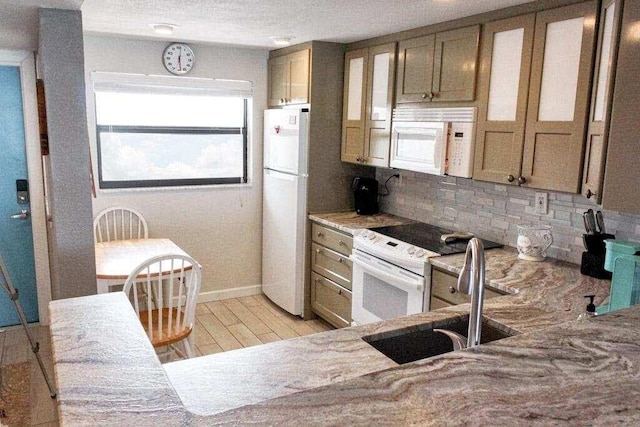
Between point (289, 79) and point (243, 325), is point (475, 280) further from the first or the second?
point (289, 79)

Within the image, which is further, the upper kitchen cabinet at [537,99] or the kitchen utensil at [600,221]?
the kitchen utensil at [600,221]

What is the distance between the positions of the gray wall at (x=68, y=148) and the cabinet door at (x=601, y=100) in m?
2.32

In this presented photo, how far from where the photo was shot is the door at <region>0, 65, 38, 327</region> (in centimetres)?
371

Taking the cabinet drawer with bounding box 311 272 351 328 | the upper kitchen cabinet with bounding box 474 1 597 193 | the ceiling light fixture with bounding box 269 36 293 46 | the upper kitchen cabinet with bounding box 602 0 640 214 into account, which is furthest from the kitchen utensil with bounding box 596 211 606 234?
the ceiling light fixture with bounding box 269 36 293 46

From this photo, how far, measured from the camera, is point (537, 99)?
8.13 feet

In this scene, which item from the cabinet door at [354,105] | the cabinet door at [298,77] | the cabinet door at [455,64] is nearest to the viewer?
the cabinet door at [455,64]

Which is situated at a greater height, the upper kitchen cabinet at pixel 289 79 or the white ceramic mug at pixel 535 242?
the upper kitchen cabinet at pixel 289 79

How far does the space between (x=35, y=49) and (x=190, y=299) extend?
2.29m

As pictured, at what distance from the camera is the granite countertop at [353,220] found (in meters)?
3.62

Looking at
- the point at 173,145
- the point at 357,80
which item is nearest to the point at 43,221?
the point at 173,145

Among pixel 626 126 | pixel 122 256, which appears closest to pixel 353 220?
pixel 122 256

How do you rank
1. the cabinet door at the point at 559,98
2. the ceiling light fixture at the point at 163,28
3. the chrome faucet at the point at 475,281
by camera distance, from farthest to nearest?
the ceiling light fixture at the point at 163,28 → the cabinet door at the point at 559,98 → the chrome faucet at the point at 475,281

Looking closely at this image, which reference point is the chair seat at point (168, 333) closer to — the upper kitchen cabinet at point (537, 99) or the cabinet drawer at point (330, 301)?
the cabinet drawer at point (330, 301)

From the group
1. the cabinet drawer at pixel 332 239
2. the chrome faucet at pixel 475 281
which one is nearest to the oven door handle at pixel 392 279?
the cabinet drawer at pixel 332 239
